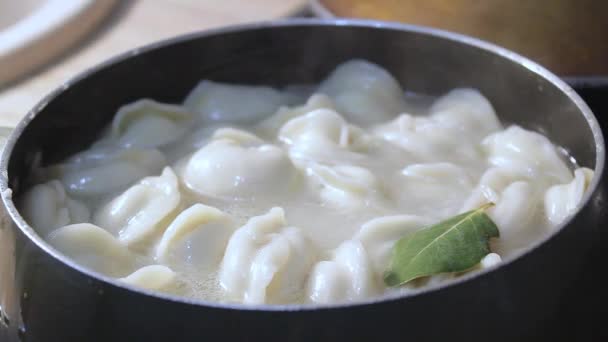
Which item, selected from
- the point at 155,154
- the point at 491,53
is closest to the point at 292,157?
the point at 155,154

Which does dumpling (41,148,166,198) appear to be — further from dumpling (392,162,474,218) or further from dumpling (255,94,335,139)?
dumpling (392,162,474,218)

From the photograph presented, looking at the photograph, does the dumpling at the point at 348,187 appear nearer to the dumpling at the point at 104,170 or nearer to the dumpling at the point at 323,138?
the dumpling at the point at 323,138

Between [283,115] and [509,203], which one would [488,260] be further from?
[283,115]

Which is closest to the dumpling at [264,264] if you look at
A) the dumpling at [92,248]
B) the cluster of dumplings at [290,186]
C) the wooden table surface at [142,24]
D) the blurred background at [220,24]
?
the cluster of dumplings at [290,186]

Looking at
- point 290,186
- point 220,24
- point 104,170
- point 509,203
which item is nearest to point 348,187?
point 290,186

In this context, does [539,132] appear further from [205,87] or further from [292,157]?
[205,87]

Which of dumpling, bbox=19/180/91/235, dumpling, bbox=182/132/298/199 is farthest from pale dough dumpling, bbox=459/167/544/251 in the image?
dumpling, bbox=19/180/91/235
